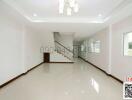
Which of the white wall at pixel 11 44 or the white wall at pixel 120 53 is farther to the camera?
the white wall at pixel 120 53

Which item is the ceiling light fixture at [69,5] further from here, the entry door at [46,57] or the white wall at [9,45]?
the entry door at [46,57]

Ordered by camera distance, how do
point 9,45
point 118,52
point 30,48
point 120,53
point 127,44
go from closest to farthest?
1. point 9,45
2. point 127,44
3. point 120,53
4. point 118,52
5. point 30,48

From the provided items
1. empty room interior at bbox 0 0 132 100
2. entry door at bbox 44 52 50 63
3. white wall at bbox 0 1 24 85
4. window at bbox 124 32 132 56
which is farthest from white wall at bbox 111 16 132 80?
entry door at bbox 44 52 50 63

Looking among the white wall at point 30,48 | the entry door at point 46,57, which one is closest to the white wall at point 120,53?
the white wall at point 30,48

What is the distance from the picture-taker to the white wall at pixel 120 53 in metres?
4.48

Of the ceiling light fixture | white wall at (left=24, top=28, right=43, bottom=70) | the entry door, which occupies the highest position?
the ceiling light fixture

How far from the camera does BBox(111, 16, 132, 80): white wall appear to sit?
4.48 meters

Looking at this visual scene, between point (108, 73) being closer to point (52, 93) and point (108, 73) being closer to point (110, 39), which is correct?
point (110, 39)

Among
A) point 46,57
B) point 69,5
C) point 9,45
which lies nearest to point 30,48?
point 9,45

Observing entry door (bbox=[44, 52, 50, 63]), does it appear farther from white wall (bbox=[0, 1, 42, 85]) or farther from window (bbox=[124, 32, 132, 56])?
window (bbox=[124, 32, 132, 56])

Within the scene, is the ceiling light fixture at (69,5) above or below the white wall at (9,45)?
above

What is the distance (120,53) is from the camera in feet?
16.6

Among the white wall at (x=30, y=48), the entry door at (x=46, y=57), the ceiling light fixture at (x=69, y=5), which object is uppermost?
the ceiling light fixture at (x=69, y=5)

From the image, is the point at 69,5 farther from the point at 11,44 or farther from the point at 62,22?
the point at 11,44
